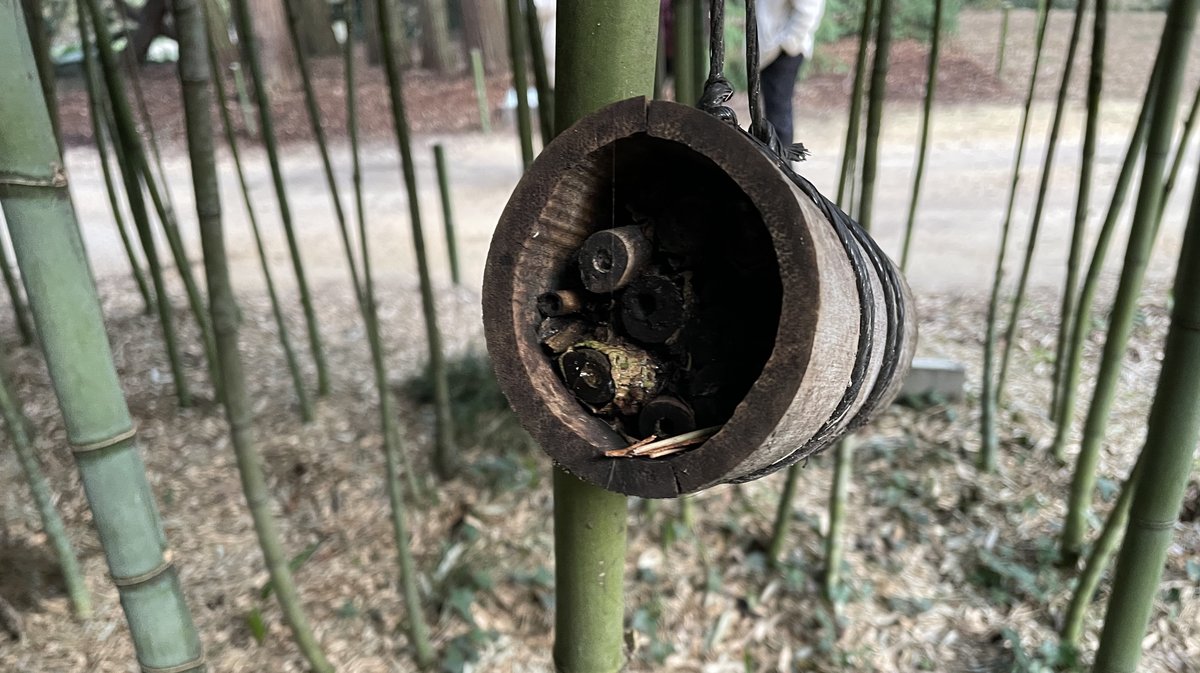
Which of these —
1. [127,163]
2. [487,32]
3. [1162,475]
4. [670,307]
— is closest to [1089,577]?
[1162,475]

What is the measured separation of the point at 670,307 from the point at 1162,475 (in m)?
0.60

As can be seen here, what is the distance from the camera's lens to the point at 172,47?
9.58 metres

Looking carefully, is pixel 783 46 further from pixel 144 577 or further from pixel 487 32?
pixel 487 32

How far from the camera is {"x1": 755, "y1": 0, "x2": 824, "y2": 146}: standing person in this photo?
228 cm

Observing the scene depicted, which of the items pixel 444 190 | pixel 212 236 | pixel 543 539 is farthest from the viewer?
pixel 444 190

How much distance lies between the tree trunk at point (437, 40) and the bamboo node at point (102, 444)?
8160 millimetres

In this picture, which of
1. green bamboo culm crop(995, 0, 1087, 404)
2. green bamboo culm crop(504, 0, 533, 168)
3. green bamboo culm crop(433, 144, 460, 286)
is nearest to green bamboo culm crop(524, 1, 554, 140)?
green bamboo culm crop(504, 0, 533, 168)

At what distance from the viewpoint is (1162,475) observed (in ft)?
2.85

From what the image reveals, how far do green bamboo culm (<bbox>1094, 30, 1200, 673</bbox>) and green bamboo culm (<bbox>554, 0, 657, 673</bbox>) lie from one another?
0.55 metres

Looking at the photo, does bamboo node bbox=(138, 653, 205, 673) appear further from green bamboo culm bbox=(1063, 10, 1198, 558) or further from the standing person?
the standing person

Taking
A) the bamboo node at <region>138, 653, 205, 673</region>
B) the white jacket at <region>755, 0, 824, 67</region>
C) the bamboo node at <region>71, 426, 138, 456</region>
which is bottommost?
the bamboo node at <region>138, 653, 205, 673</region>

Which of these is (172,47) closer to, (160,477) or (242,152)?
(242,152)

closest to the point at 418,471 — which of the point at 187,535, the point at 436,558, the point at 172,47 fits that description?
the point at 436,558

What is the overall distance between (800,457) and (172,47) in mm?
10855
